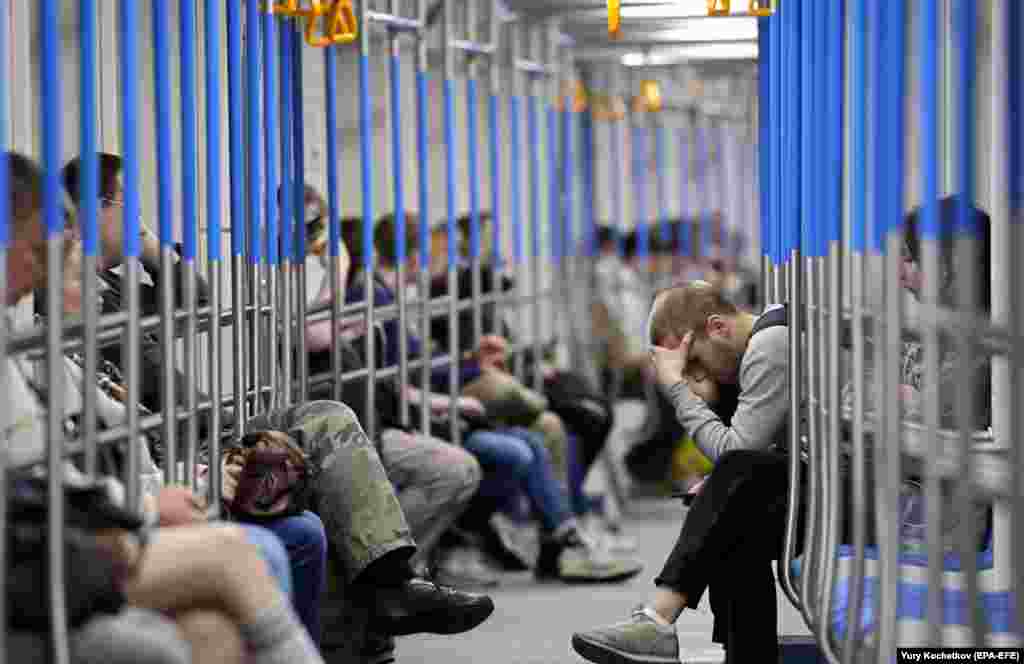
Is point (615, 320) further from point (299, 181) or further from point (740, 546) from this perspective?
point (740, 546)

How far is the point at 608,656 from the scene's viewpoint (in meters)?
4.29

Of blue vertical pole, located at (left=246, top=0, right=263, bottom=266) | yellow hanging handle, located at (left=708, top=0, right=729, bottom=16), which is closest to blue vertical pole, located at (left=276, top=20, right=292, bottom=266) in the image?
blue vertical pole, located at (left=246, top=0, right=263, bottom=266)

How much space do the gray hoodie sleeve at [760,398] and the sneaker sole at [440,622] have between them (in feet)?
2.34

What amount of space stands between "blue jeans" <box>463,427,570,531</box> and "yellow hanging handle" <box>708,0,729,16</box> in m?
2.20

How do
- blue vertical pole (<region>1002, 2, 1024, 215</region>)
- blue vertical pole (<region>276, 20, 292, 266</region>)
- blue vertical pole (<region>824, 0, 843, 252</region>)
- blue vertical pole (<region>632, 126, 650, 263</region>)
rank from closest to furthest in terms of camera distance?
blue vertical pole (<region>1002, 2, 1024, 215</region>) → blue vertical pole (<region>824, 0, 843, 252</region>) → blue vertical pole (<region>276, 20, 292, 266</region>) → blue vertical pole (<region>632, 126, 650, 263</region>)

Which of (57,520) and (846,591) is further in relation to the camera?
(846,591)

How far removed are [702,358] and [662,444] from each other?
4.67 metres

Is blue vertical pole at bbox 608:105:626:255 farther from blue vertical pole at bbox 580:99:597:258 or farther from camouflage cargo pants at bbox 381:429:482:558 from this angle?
camouflage cargo pants at bbox 381:429:482:558

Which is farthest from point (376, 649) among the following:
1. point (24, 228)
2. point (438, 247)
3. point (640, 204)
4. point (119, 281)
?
point (640, 204)

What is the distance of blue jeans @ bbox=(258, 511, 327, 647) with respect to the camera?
4125 millimetres

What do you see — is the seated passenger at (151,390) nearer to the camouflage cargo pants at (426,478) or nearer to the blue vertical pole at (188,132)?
the blue vertical pole at (188,132)

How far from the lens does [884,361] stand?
3.11 metres

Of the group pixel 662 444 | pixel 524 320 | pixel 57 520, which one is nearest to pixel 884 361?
pixel 57 520

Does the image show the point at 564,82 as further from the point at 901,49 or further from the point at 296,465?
the point at 901,49
